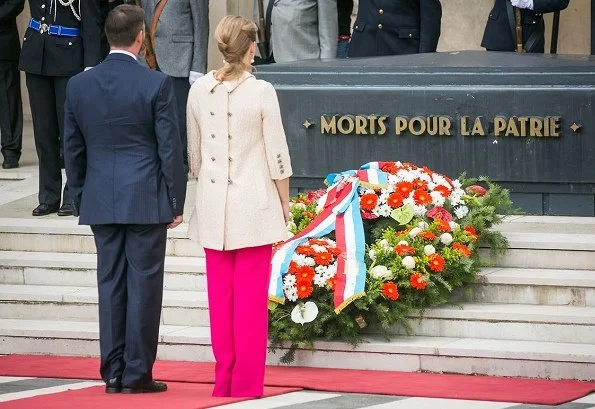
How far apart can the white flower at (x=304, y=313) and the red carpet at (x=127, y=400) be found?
694 millimetres

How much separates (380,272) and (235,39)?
6.19 feet

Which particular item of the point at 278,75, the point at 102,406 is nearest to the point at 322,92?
the point at 278,75

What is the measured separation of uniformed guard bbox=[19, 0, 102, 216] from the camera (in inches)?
449

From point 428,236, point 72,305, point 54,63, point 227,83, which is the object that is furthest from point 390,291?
point 54,63

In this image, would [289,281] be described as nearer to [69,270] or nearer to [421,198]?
[421,198]

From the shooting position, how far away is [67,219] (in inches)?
445

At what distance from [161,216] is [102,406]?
38.6 inches

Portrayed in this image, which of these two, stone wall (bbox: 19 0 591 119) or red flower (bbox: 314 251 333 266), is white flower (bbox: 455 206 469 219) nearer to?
red flower (bbox: 314 251 333 266)

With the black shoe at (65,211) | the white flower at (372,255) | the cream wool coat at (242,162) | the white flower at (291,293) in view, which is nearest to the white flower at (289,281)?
the white flower at (291,293)

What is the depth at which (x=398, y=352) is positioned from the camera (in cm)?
893

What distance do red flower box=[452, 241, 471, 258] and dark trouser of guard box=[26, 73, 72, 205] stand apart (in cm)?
325

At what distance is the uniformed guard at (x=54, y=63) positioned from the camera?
11.4 m

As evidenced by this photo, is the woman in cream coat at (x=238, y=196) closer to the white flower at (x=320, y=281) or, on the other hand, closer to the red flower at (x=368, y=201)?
the white flower at (x=320, y=281)

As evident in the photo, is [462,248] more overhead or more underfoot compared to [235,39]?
more underfoot
